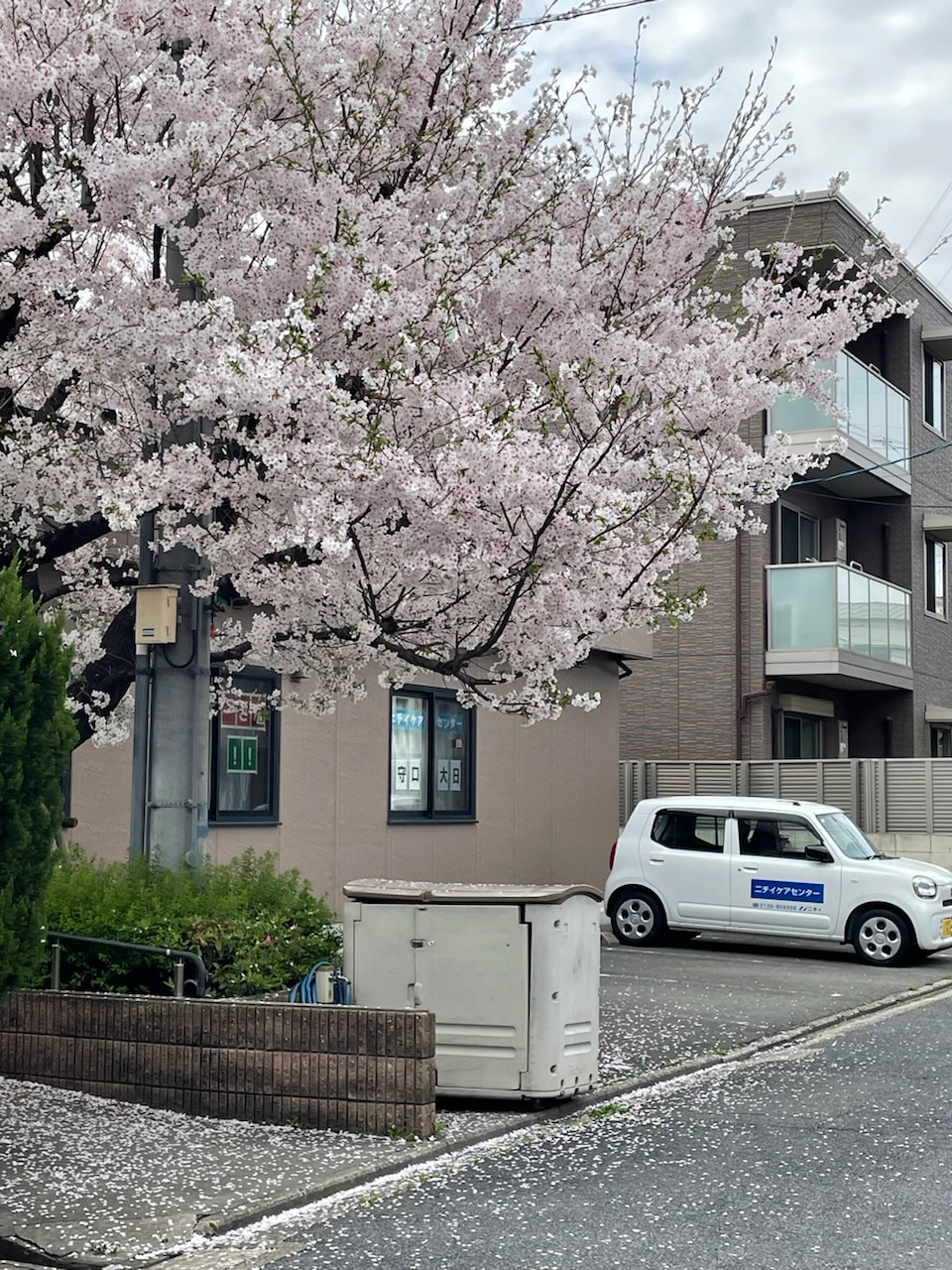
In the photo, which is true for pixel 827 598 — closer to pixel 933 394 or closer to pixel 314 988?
pixel 933 394

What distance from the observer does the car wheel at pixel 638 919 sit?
58.4 feet

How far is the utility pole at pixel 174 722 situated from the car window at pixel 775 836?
8.74 m

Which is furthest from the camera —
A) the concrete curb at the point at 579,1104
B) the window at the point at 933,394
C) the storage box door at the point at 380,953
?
the window at the point at 933,394

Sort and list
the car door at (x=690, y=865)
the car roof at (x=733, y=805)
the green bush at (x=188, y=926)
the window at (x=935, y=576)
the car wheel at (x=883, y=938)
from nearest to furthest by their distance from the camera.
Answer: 1. the green bush at (x=188, y=926)
2. the car wheel at (x=883, y=938)
3. the car roof at (x=733, y=805)
4. the car door at (x=690, y=865)
5. the window at (x=935, y=576)

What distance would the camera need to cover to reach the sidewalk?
246 inches

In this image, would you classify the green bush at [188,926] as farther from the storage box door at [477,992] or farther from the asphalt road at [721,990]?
the asphalt road at [721,990]

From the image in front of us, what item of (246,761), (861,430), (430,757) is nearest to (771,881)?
(430,757)

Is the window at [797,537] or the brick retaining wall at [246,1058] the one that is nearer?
A: the brick retaining wall at [246,1058]

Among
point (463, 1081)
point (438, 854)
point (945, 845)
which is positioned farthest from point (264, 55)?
point (945, 845)

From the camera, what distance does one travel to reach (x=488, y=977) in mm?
8602

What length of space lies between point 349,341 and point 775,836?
8823mm

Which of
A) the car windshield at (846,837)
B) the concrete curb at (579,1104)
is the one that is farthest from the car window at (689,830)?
the concrete curb at (579,1104)

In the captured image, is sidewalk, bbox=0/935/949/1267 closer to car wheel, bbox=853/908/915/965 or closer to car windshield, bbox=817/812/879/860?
car wheel, bbox=853/908/915/965

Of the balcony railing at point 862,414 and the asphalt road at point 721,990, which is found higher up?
the balcony railing at point 862,414
